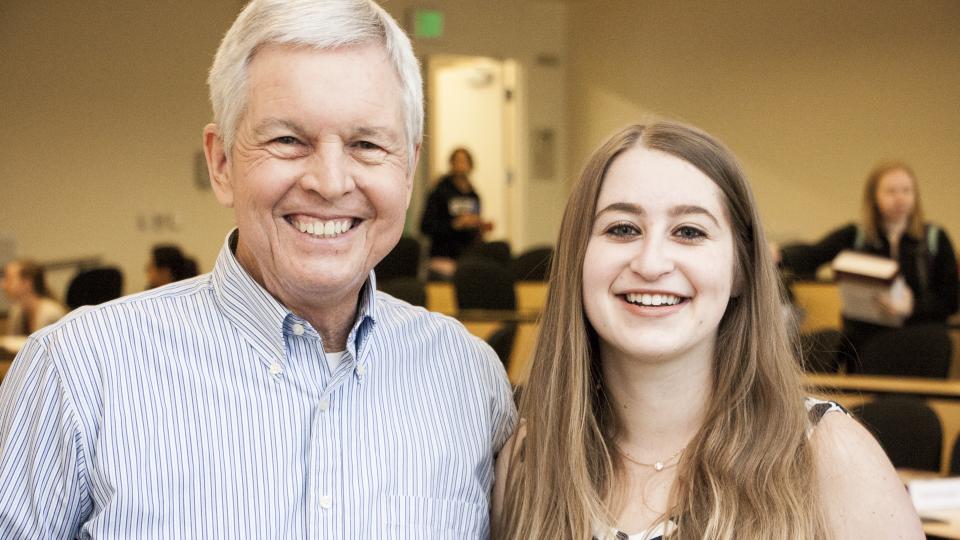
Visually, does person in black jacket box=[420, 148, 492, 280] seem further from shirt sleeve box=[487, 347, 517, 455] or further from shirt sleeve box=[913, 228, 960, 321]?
shirt sleeve box=[487, 347, 517, 455]

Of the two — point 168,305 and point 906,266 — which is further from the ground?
point 168,305

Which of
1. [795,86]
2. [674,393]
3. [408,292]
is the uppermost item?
[674,393]

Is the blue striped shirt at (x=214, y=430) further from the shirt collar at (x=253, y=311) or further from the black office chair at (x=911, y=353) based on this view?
the black office chair at (x=911, y=353)

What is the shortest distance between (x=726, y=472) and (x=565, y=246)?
0.49 metres

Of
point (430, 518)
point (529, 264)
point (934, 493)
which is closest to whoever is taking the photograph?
point (430, 518)

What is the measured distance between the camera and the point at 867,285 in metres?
5.93

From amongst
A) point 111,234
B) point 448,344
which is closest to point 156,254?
point 111,234

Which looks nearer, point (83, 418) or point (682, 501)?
point (83, 418)

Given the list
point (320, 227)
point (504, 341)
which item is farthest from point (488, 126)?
point (320, 227)

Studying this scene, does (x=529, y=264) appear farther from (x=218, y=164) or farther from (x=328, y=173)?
(x=328, y=173)

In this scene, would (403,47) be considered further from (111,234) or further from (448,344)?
(111,234)

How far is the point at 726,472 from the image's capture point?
6.31ft

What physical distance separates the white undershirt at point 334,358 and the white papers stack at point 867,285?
15.1 ft

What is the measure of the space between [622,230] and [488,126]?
11226mm
